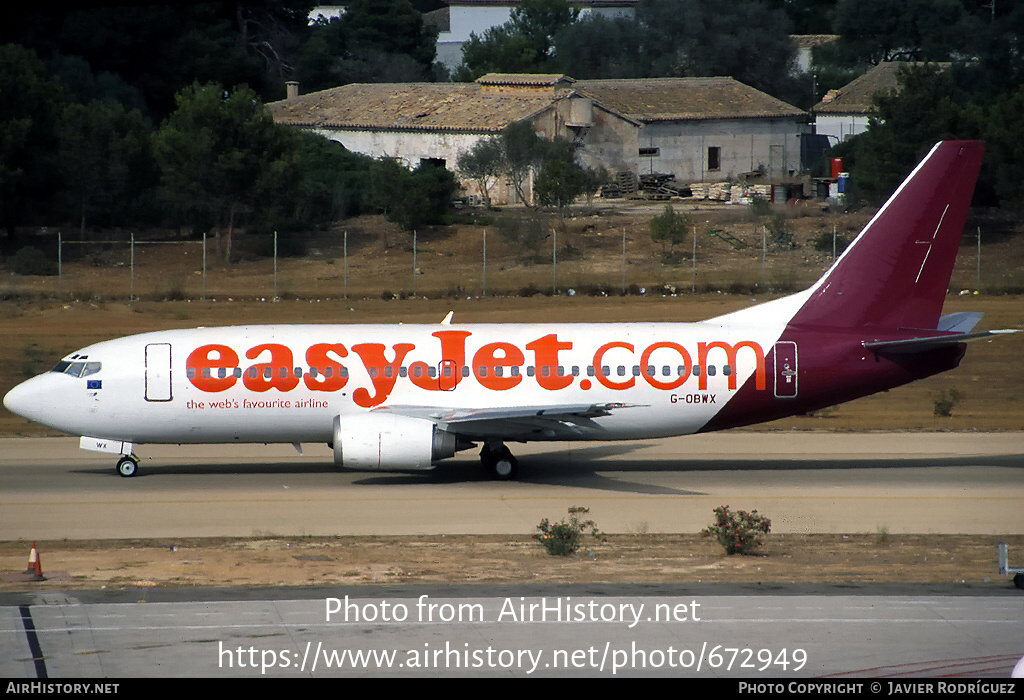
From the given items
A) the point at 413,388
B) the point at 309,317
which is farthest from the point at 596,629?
the point at 309,317

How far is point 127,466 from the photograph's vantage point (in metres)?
28.1

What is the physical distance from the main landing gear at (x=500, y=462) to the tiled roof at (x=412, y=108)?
4792cm

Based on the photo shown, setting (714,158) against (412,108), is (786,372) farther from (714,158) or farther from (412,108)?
(412,108)

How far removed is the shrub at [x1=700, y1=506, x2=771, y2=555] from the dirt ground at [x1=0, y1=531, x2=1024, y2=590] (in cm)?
19

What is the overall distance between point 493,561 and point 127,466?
37.9 ft

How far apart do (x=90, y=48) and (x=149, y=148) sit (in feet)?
61.2

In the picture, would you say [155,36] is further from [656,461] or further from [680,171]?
[656,461]

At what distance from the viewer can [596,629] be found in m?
15.6

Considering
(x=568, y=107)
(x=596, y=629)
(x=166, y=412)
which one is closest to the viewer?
(x=596, y=629)

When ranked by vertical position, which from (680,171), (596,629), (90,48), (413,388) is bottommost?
(596,629)

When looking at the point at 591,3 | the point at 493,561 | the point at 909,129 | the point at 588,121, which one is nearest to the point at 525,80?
the point at 588,121

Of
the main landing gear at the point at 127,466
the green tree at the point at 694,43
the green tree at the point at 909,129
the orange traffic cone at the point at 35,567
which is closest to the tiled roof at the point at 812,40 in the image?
the green tree at the point at 694,43

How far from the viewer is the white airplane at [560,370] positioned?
27203mm

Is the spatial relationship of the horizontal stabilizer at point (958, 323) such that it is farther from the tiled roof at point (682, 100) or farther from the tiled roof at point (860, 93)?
the tiled roof at point (860, 93)
